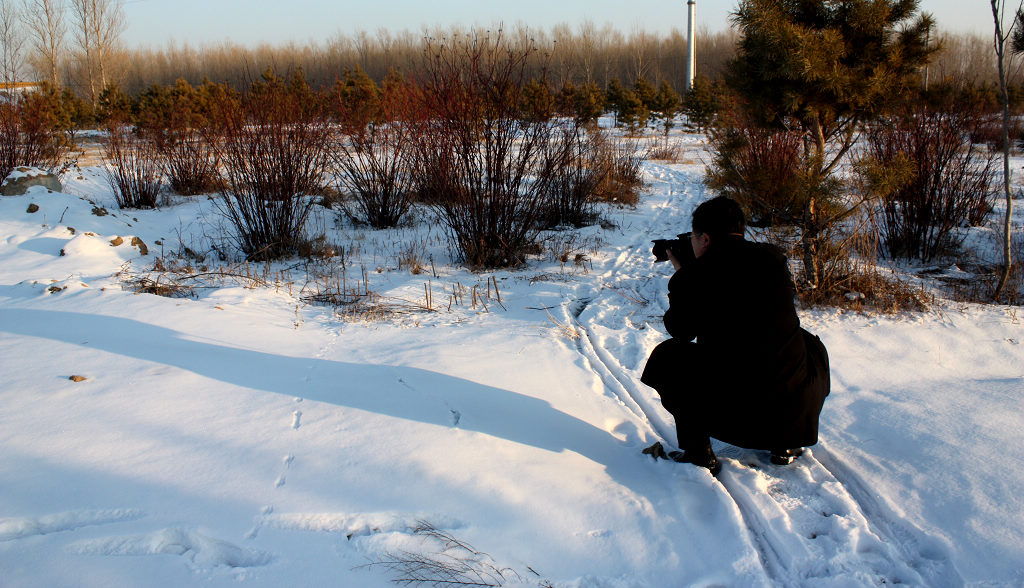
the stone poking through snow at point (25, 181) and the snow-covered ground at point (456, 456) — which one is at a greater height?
the stone poking through snow at point (25, 181)

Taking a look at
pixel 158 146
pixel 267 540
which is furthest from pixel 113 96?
pixel 267 540

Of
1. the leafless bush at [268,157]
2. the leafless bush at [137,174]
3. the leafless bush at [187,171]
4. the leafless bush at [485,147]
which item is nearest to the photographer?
the leafless bush at [485,147]

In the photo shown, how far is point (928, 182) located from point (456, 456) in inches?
265

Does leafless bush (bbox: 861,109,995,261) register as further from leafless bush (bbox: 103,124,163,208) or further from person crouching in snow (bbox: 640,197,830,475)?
leafless bush (bbox: 103,124,163,208)

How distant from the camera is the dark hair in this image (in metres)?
2.45

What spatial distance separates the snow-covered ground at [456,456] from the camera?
2109mm

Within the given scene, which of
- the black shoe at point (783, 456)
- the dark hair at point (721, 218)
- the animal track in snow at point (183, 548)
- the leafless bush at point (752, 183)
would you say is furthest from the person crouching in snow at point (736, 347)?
the leafless bush at point (752, 183)

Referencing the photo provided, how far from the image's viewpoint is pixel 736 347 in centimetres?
248

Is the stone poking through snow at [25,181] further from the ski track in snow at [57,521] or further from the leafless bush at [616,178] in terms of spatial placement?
the leafless bush at [616,178]

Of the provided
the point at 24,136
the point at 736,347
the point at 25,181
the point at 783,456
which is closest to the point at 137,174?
the point at 25,181

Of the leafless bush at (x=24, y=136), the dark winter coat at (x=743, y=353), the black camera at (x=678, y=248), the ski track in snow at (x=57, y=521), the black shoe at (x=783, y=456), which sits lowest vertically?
the black shoe at (x=783, y=456)

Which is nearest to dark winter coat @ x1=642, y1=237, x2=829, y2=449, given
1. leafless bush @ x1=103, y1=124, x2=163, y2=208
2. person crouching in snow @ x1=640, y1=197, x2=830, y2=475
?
person crouching in snow @ x1=640, y1=197, x2=830, y2=475

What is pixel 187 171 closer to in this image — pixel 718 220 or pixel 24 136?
pixel 24 136

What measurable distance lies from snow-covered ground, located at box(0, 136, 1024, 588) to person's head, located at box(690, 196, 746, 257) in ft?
2.40
